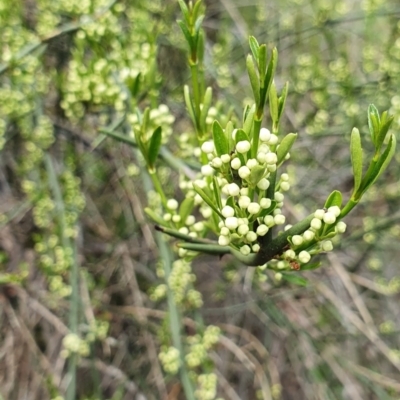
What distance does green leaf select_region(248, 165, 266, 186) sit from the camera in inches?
22.6

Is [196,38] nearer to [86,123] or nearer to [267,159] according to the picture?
[267,159]

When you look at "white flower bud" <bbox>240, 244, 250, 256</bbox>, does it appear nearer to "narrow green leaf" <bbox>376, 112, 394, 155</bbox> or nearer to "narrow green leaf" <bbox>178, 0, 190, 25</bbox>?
"narrow green leaf" <bbox>376, 112, 394, 155</bbox>

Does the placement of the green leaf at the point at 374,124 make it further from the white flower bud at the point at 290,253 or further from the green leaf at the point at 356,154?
the white flower bud at the point at 290,253

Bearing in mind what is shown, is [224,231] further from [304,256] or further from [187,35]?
[187,35]

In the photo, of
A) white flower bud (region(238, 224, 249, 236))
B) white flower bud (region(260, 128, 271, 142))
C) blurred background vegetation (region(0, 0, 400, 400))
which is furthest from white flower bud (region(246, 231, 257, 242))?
blurred background vegetation (region(0, 0, 400, 400))

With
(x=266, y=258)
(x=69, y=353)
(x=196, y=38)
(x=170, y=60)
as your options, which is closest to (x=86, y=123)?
(x=170, y=60)

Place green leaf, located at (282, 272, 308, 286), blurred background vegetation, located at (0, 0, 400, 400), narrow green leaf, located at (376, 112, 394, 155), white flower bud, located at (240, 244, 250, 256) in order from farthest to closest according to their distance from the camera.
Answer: blurred background vegetation, located at (0, 0, 400, 400), green leaf, located at (282, 272, 308, 286), white flower bud, located at (240, 244, 250, 256), narrow green leaf, located at (376, 112, 394, 155)

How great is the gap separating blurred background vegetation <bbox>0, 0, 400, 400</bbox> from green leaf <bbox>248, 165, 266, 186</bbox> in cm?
100

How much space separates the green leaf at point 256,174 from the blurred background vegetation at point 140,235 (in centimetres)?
100

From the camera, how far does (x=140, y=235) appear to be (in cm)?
241

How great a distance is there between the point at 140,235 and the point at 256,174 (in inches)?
73.8

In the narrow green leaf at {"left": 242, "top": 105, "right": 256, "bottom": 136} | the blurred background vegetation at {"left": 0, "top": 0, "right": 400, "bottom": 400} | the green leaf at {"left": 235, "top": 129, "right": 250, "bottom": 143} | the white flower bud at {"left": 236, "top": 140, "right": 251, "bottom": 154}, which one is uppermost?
the narrow green leaf at {"left": 242, "top": 105, "right": 256, "bottom": 136}

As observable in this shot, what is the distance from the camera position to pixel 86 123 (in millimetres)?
2084

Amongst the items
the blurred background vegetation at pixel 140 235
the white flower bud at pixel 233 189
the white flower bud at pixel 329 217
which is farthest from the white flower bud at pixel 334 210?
the blurred background vegetation at pixel 140 235
